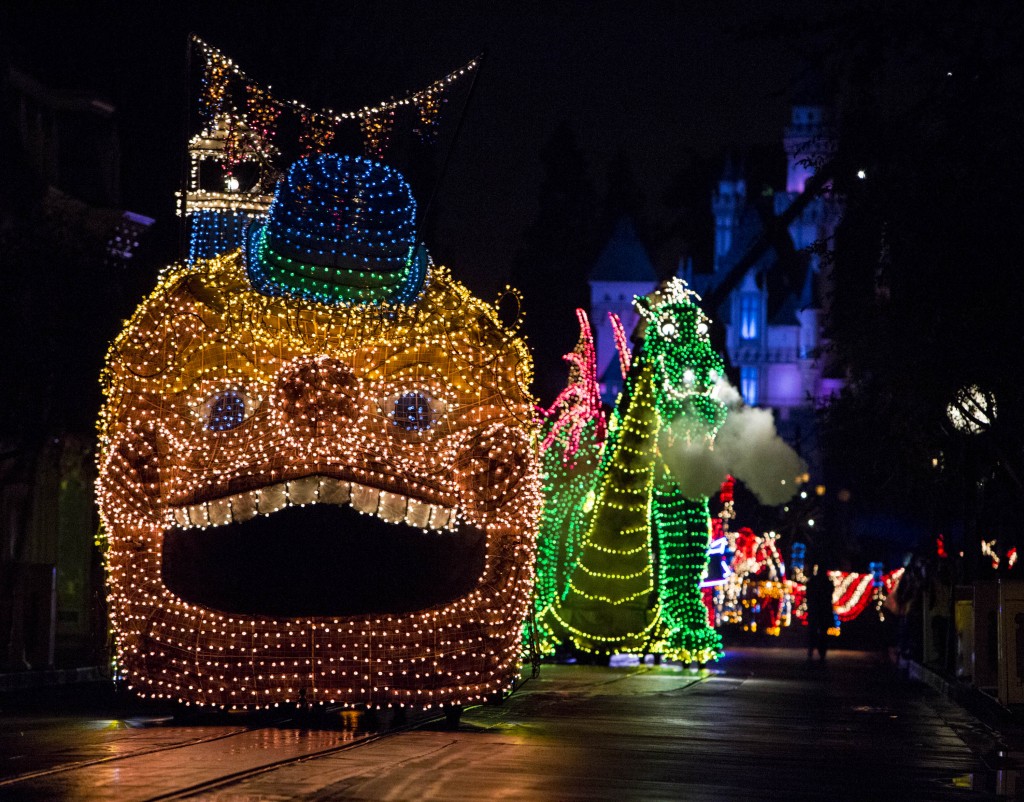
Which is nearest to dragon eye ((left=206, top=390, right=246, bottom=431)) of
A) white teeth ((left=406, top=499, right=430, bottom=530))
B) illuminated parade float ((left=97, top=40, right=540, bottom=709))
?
illuminated parade float ((left=97, top=40, right=540, bottom=709))

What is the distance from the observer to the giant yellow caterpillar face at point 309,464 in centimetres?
1270

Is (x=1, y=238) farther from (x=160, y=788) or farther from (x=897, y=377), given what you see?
(x=160, y=788)

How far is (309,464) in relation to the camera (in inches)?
499

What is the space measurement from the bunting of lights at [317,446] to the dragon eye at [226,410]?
0.01m

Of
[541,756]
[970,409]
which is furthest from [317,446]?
[970,409]

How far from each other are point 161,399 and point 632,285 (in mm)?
101551

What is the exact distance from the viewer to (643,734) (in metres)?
13.9

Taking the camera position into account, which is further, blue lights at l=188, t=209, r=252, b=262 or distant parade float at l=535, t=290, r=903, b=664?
distant parade float at l=535, t=290, r=903, b=664

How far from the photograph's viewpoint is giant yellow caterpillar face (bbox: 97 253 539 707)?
12.7m

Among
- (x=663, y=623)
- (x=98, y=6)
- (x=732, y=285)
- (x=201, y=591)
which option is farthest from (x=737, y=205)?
(x=201, y=591)

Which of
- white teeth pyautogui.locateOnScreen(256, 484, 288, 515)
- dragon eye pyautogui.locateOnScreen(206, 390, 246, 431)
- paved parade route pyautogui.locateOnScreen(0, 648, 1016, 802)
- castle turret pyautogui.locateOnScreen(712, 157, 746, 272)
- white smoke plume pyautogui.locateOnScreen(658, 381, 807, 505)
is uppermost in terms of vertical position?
castle turret pyautogui.locateOnScreen(712, 157, 746, 272)

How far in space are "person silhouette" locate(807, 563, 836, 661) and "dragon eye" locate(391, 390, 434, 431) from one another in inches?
812

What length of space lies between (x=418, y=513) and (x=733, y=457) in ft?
43.5

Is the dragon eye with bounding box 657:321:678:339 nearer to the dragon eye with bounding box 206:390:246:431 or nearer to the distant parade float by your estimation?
the distant parade float
